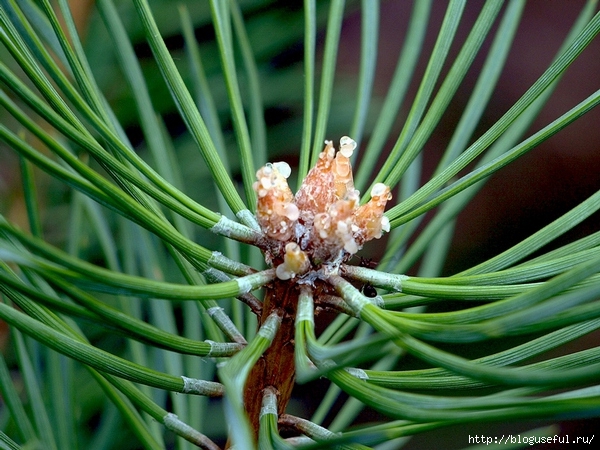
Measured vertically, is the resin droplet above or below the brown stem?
above

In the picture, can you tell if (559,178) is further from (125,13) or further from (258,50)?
(125,13)

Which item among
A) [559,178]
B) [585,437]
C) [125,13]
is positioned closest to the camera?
[125,13]

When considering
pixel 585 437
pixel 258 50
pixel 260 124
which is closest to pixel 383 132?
pixel 260 124

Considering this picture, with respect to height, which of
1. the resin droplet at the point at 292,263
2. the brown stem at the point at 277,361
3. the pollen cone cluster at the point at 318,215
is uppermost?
the pollen cone cluster at the point at 318,215

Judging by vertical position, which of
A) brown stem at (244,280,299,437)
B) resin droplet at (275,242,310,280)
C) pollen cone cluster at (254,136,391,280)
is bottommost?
brown stem at (244,280,299,437)
